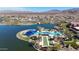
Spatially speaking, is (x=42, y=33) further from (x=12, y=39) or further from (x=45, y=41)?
(x=12, y=39)

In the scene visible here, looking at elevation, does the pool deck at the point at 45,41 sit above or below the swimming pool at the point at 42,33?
below

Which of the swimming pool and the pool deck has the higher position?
the swimming pool

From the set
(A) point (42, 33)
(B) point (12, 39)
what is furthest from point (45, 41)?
(B) point (12, 39)
